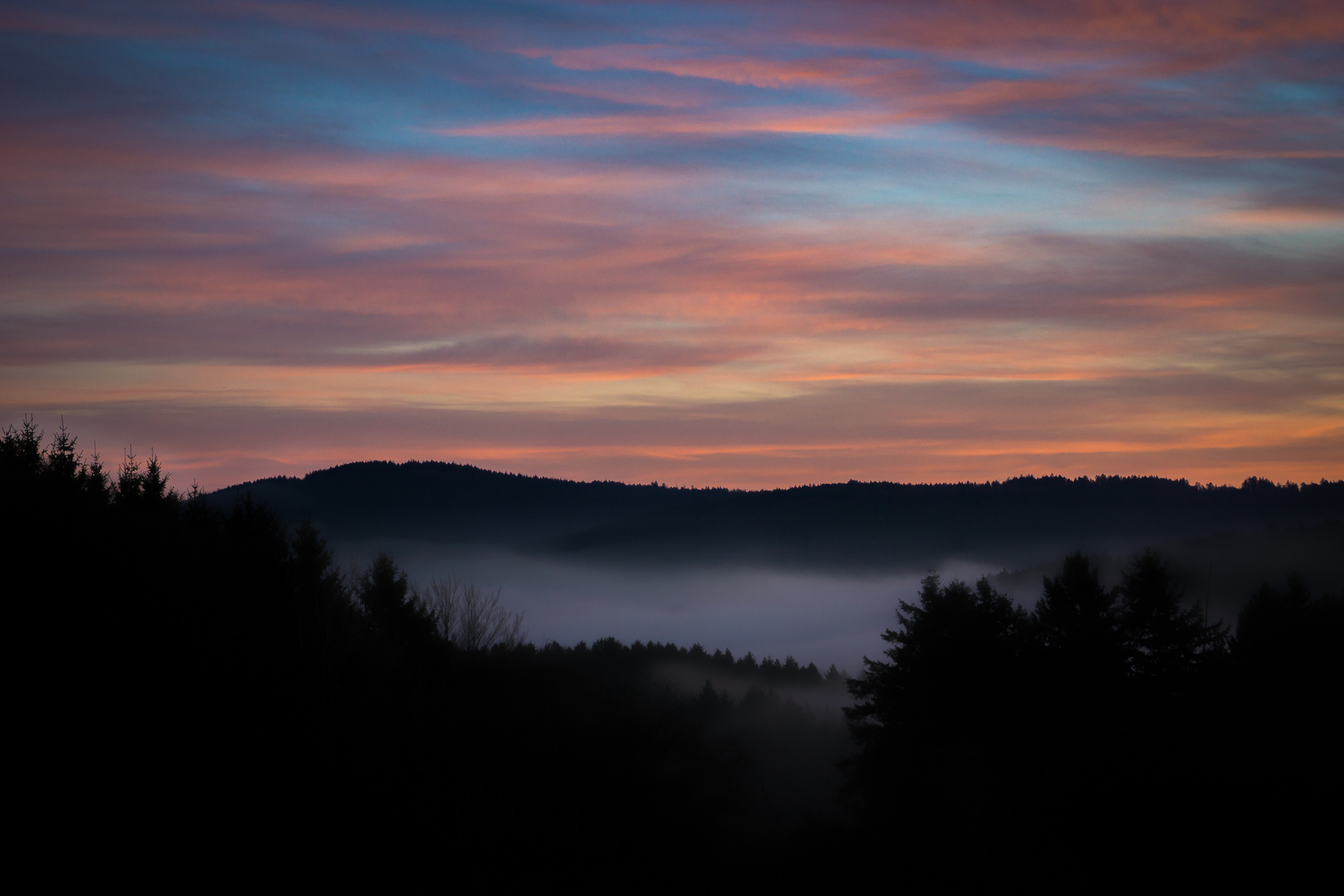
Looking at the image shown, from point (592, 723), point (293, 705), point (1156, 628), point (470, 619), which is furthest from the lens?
point (470, 619)

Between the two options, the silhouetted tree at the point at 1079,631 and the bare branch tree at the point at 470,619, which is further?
the bare branch tree at the point at 470,619

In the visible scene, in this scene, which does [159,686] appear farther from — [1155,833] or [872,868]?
[1155,833]

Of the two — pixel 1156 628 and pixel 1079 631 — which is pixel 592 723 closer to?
pixel 1079 631

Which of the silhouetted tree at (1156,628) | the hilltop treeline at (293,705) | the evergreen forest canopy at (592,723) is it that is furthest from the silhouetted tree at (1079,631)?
the hilltop treeline at (293,705)

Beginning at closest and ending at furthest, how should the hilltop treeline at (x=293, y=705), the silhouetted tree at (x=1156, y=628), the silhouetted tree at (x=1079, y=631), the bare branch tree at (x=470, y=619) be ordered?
the hilltop treeline at (x=293, y=705) → the silhouetted tree at (x=1079, y=631) → the silhouetted tree at (x=1156, y=628) → the bare branch tree at (x=470, y=619)

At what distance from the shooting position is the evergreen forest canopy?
67.2ft

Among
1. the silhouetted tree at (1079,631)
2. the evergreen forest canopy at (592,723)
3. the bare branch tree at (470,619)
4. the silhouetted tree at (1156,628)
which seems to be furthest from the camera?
the bare branch tree at (470,619)

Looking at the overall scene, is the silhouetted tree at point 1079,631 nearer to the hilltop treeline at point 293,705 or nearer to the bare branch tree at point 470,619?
the hilltop treeline at point 293,705

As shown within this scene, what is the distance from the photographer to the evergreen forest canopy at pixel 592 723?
20.5m

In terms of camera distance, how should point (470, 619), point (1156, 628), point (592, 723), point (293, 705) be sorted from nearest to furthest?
point (293, 705)
point (1156, 628)
point (592, 723)
point (470, 619)

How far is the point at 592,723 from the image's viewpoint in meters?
32.1

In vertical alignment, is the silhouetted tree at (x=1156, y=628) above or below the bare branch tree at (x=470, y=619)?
above

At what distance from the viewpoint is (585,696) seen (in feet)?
116

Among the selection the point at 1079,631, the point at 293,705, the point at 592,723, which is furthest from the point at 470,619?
the point at 1079,631
